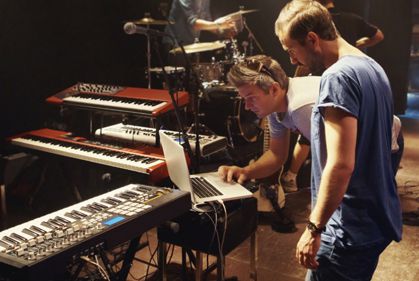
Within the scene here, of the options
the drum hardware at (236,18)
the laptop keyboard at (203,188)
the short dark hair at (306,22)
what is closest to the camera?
the short dark hair at (306,22)

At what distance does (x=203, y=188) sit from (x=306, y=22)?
106cm

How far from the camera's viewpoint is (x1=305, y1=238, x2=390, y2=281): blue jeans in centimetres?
165

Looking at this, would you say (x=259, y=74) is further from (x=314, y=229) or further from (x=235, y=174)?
(x=314, y=229)

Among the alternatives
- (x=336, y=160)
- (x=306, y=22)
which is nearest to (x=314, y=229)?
(x=336, y=160)

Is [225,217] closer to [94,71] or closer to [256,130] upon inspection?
[256,130]

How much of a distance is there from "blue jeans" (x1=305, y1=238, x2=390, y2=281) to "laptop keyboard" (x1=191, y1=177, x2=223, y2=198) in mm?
719

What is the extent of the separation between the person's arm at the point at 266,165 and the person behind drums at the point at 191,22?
Answer: 3111 mm

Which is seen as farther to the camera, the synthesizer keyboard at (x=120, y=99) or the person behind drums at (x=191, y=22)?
the person behind drums at (x=191, y=22)

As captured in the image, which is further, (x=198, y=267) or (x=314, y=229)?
(x=198, y=267)

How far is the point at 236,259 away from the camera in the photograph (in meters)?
3.50

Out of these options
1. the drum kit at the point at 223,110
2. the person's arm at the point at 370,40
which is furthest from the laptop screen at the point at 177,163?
the person's arm at the point at 370,40

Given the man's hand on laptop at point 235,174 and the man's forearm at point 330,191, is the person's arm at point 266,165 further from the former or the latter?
the man's forearm at point 330,191

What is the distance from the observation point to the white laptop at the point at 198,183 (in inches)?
86.4

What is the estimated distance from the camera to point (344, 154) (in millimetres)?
1491
